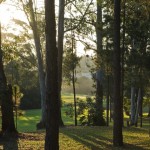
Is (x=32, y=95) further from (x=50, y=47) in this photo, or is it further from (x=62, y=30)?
(x=50, y=47)

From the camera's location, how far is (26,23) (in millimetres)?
30438

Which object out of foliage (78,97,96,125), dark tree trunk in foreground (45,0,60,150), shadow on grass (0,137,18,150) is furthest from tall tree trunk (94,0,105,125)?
dark tree trunk in foreground (45,0,60,150)

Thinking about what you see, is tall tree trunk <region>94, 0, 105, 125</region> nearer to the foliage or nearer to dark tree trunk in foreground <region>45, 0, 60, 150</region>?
the foliage

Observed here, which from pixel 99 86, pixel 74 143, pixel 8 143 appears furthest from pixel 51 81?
pixel 99 86

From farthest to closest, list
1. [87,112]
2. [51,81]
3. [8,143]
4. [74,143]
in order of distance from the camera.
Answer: [87,112]
[74,143]
[8,143]
[51,81]

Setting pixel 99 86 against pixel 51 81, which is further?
pixel 99 86

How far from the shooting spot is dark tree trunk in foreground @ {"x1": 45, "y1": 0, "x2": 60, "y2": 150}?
11.9 meters

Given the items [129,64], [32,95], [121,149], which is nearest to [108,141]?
[121,149]

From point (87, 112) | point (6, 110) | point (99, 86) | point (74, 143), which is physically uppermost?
point (99, 86)

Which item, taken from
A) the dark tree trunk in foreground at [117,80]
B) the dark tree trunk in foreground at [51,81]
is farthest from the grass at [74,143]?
the dark tree trunk in foreground at [51,81]

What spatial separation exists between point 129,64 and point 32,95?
4660 cm

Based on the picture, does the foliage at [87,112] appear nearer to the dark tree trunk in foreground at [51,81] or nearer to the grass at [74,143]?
the grass at [74,143]

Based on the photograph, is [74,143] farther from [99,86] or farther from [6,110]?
[99,86]

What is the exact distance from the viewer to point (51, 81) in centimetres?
1188
